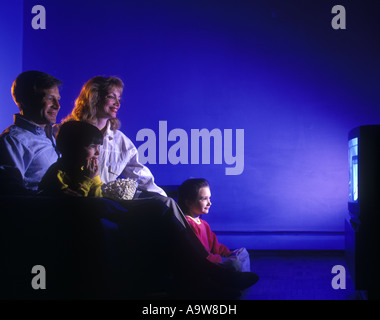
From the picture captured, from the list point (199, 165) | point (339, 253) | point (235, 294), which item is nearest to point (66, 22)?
point (199, 165)

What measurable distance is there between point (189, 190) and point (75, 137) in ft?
2.98

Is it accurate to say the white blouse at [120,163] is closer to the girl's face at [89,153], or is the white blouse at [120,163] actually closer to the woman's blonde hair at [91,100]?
the woman's blonde hair at [91,100]

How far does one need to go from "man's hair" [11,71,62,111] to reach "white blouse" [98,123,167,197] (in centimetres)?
53

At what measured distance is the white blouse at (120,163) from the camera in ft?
9.86

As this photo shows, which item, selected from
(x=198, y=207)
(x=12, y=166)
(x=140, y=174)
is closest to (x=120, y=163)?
(x=140, y=174)

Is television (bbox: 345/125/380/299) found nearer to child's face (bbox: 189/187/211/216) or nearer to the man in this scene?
child's face (bbox: 189/187/211/216)

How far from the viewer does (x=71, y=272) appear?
81.9 inches

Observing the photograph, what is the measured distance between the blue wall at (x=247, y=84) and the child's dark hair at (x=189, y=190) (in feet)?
2.82

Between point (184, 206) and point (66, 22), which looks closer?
point (184, 206)

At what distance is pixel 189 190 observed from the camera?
2.99m

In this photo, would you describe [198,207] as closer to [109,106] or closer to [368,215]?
[109,106]

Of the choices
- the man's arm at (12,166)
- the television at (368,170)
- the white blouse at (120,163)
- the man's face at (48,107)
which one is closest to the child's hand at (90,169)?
the man's arm at (12,166)
